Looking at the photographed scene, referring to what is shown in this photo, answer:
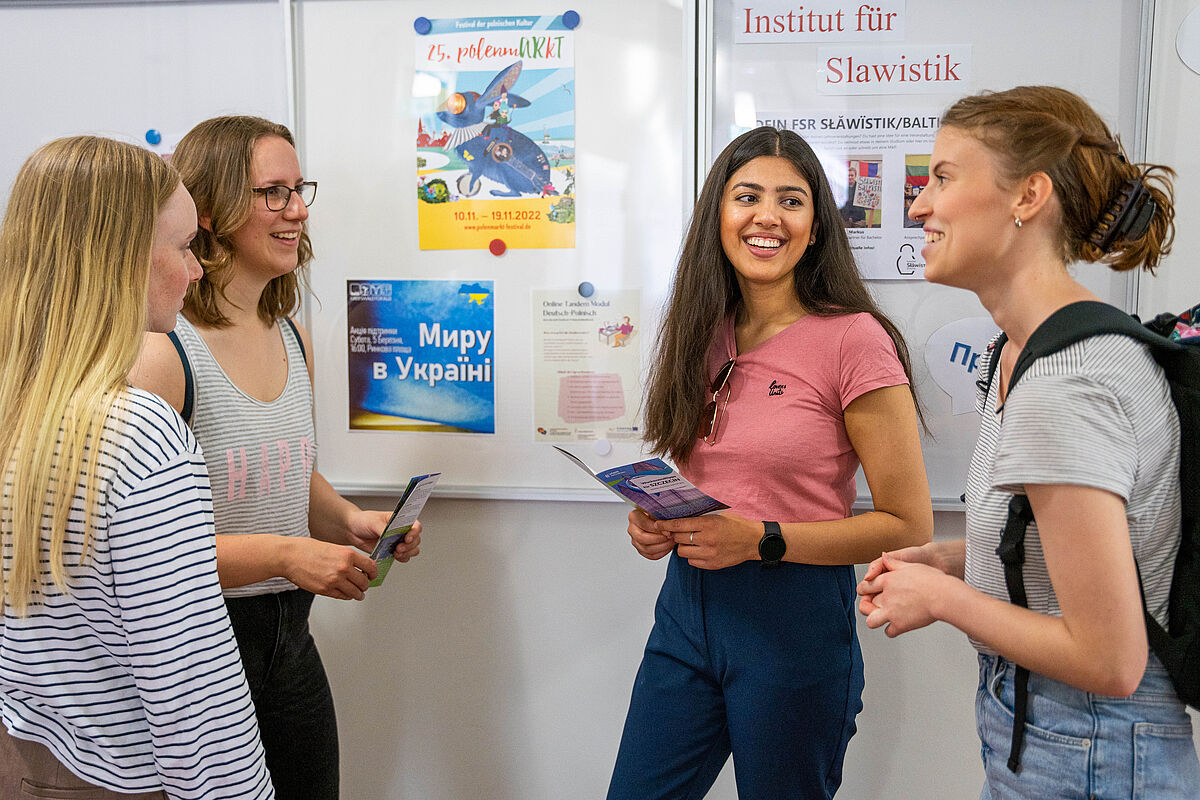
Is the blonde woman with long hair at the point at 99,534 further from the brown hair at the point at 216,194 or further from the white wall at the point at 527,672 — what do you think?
the white wall at the point at 527,672

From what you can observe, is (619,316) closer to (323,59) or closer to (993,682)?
(323,59)

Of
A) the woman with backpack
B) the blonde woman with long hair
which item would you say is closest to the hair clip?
the woman with backpack

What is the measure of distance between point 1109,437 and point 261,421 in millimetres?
1302

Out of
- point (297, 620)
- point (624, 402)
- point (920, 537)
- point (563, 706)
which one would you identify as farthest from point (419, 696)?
point (920, 537)

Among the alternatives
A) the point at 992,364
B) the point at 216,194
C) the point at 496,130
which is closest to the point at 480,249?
the point at 496,130

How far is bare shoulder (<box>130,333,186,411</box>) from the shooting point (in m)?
1.41

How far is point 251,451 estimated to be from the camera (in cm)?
157

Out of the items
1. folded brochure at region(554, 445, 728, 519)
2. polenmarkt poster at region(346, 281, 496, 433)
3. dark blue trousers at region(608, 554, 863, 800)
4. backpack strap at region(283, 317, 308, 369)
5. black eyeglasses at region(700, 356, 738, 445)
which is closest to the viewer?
folded brochure at region(554, 445, 728, 519)

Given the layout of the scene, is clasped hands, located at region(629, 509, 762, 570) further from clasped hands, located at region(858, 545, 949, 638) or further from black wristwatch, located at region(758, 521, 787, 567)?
clasped hands, located at region(858, 545, 949, 638)

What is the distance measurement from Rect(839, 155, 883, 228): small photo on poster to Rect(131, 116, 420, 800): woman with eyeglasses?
114 centimetres

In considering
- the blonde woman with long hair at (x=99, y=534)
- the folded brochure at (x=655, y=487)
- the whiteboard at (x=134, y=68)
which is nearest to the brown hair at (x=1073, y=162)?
the folded brochure at (x=655, y=487)

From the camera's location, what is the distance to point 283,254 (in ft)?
5.53

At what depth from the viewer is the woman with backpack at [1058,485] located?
89 centimetres

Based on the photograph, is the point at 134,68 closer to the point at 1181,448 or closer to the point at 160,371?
the point at 160,371
